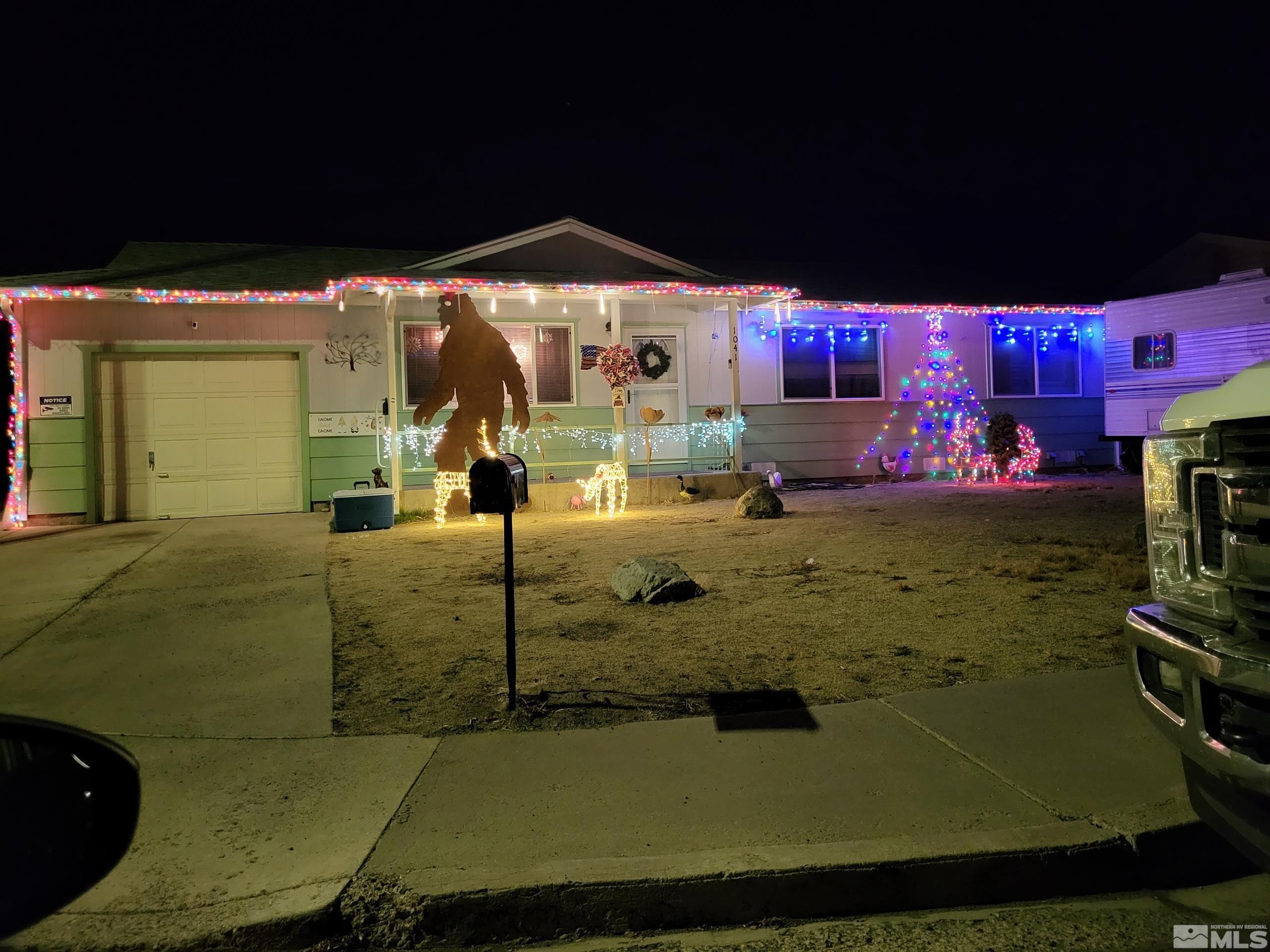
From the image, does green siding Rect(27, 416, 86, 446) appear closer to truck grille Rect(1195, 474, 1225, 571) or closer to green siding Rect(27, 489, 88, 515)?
green siding Rect(27, 489, 88, 515)

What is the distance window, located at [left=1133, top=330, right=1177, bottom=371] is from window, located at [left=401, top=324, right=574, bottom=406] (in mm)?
9222

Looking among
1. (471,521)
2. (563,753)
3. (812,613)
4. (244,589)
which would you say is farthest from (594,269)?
(563,753)

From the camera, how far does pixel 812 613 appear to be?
5.92 metres

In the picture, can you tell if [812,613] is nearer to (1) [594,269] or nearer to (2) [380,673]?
(2) [380,673]

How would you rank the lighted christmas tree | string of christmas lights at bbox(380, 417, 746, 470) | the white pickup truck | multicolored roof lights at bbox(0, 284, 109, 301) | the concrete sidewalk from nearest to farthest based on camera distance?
the white pickup truck, the concrete sidewalk, multicolored roof lights at bbox(0, 284, 109, 301), string of christmas lights at bbox(380, 417, 746, 470), the lighted christmas tree

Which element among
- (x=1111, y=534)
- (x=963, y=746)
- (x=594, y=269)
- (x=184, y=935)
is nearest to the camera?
(x=184, y=935)

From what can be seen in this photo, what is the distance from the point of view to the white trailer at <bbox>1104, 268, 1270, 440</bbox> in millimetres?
11961

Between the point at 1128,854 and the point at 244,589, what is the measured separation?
658cm

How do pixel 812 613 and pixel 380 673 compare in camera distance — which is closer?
pixel 380 673

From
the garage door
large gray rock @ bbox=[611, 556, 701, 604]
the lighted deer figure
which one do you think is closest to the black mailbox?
large gray rock @ bbox=[611, 556, 701, 604]

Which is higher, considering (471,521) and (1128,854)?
(471,521)

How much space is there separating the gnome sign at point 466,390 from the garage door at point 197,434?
2.55 m

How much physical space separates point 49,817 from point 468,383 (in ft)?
32.0

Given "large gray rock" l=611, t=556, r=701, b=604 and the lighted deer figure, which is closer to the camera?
"large gray rock" l=611, t=556, r=701, b=604
